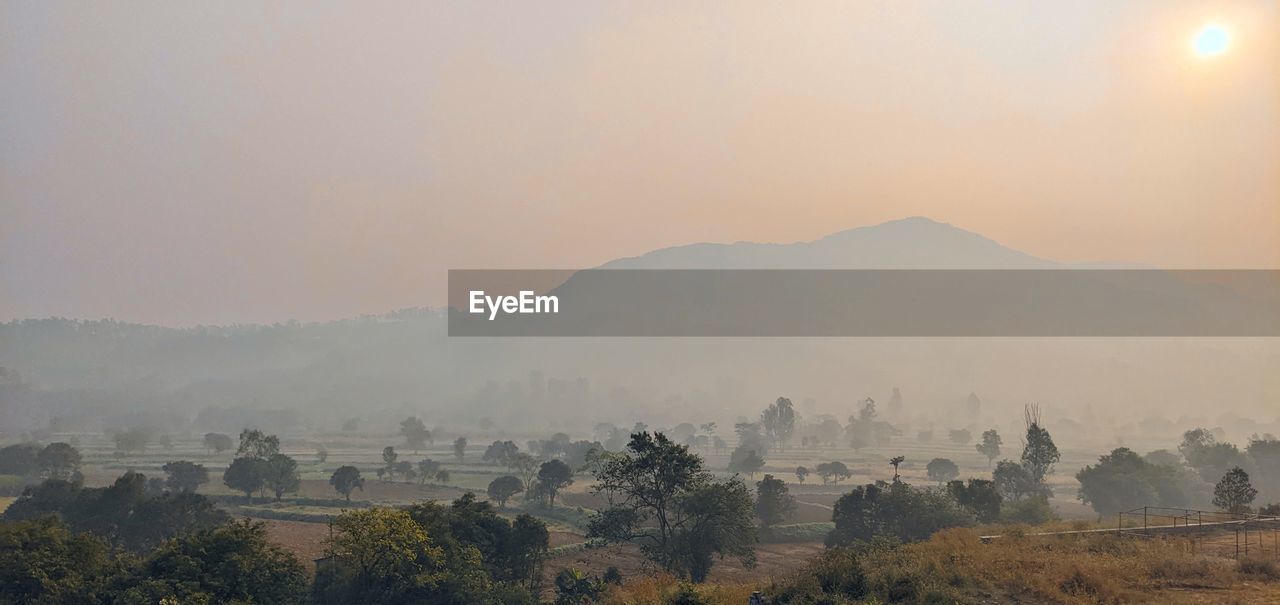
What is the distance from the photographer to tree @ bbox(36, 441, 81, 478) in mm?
110750

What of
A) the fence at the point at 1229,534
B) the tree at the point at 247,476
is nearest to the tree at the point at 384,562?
the fence at the point at 1229,534

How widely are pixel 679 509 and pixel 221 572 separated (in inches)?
1166

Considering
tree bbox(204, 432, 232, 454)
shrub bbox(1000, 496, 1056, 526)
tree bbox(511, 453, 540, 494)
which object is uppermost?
shrub bbox(1000, 496, 1056, 526)

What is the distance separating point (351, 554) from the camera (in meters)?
34.4

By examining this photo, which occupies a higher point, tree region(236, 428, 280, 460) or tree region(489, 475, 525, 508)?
tree region(236, 428, 280, 460)

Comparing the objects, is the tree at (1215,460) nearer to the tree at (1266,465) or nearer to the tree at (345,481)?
the tree at (1266,465)

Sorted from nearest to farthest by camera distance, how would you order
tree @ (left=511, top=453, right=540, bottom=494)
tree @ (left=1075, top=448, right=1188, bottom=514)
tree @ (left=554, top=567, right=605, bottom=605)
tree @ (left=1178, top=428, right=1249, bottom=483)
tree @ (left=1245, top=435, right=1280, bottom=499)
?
tree @ (left=554, top=567, right=605, bottom=605), tree @ (left=1075, top=448, right=1188, bottom=514), tree @ (left=1178, top=428, right=1249, bottom=483), tree @ (left=1245, top=435, right=1280, bottom=499), tree @ (left=511, top=453, right=540, bottom=494)

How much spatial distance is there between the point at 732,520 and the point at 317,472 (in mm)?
112614

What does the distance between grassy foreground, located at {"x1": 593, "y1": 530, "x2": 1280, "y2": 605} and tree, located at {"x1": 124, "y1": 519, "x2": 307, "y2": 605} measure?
1649 cm

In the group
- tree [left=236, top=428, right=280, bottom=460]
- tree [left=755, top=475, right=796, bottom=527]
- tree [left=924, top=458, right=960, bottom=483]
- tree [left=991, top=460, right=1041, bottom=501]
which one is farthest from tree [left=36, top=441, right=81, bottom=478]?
tree [left=924, top=458, right=960, bottom=483]

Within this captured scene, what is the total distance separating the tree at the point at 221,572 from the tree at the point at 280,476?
216 feet

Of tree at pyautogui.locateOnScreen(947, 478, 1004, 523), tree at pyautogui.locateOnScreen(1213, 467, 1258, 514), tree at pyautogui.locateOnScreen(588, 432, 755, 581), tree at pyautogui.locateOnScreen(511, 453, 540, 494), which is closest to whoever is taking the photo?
tree at pyautogui.locateOnScreen(588, 432, 755, 581)

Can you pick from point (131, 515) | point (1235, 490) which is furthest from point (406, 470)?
point (1235, 490)

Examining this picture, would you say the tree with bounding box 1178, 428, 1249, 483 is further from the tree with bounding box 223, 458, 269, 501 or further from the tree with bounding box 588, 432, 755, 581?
the tree with bounding box 223, 458, 269, 501
